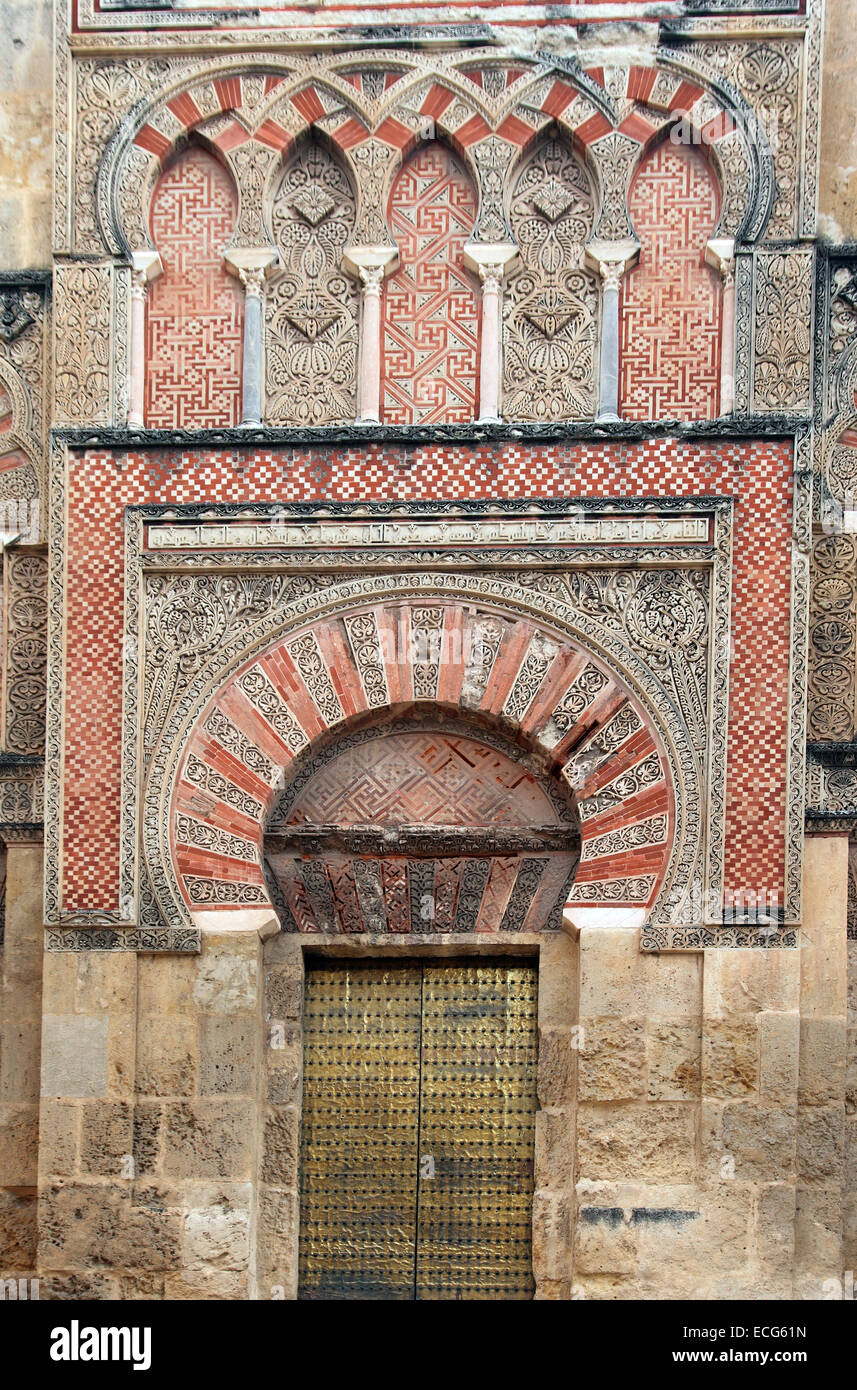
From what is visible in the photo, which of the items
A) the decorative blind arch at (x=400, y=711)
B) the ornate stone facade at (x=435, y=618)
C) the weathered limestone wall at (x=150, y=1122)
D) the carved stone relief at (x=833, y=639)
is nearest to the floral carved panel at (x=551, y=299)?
the ornate stone facade at (x=435, y=618)

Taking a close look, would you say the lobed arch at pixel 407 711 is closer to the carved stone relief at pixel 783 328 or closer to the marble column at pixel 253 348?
the marble column at pixel 253 348

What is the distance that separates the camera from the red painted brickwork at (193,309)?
10250 mm

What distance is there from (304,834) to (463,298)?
250 centimetres

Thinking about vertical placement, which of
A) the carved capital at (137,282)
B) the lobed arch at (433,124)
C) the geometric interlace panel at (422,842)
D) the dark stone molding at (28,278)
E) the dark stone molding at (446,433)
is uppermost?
the lobed arch at (433,124)

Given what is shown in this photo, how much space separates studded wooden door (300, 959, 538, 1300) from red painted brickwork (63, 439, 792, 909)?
3.95 ft

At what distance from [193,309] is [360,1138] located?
377 cm

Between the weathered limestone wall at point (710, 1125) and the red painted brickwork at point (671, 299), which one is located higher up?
the red painted brickwork at point (671, 299)

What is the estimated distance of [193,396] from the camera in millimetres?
10250

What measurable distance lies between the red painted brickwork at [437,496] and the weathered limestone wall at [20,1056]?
0.40m

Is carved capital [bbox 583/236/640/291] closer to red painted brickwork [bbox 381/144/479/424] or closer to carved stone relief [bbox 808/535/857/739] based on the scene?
red painted brickwork [bbox 381/144/479/424]

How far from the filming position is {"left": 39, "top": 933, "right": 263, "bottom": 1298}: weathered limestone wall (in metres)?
9.62

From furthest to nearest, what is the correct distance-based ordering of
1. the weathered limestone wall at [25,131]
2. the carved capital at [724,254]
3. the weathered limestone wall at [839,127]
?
1. the weathered limestone wall at [25,131]
2. the weathered limestone wall at [839,127]
3. the carved capital at [724,254]

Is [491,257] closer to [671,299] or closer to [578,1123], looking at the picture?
[671,299]

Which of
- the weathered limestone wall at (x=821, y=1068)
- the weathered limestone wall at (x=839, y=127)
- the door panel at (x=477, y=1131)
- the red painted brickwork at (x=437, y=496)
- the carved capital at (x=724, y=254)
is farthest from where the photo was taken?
the weathered limestone wall at (x=839, y=127)
